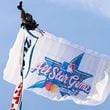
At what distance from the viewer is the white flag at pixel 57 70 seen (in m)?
81.1

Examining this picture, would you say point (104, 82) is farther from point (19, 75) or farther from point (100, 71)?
point (19, 75)

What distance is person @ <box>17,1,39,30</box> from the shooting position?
7875 cm

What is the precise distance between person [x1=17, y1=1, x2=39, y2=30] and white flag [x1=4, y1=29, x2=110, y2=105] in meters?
1.50

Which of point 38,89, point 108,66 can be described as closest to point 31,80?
point 38,89

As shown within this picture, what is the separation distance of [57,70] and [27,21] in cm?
526

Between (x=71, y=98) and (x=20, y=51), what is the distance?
5.48 meters

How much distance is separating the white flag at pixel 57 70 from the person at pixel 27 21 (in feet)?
4.91

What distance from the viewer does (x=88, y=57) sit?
8150 centimetres

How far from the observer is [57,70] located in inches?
3233

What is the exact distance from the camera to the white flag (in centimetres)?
8106

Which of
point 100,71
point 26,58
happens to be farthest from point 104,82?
point 26,58

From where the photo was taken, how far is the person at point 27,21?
7875cm

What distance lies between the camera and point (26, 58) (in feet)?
267

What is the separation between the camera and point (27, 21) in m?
79.0
